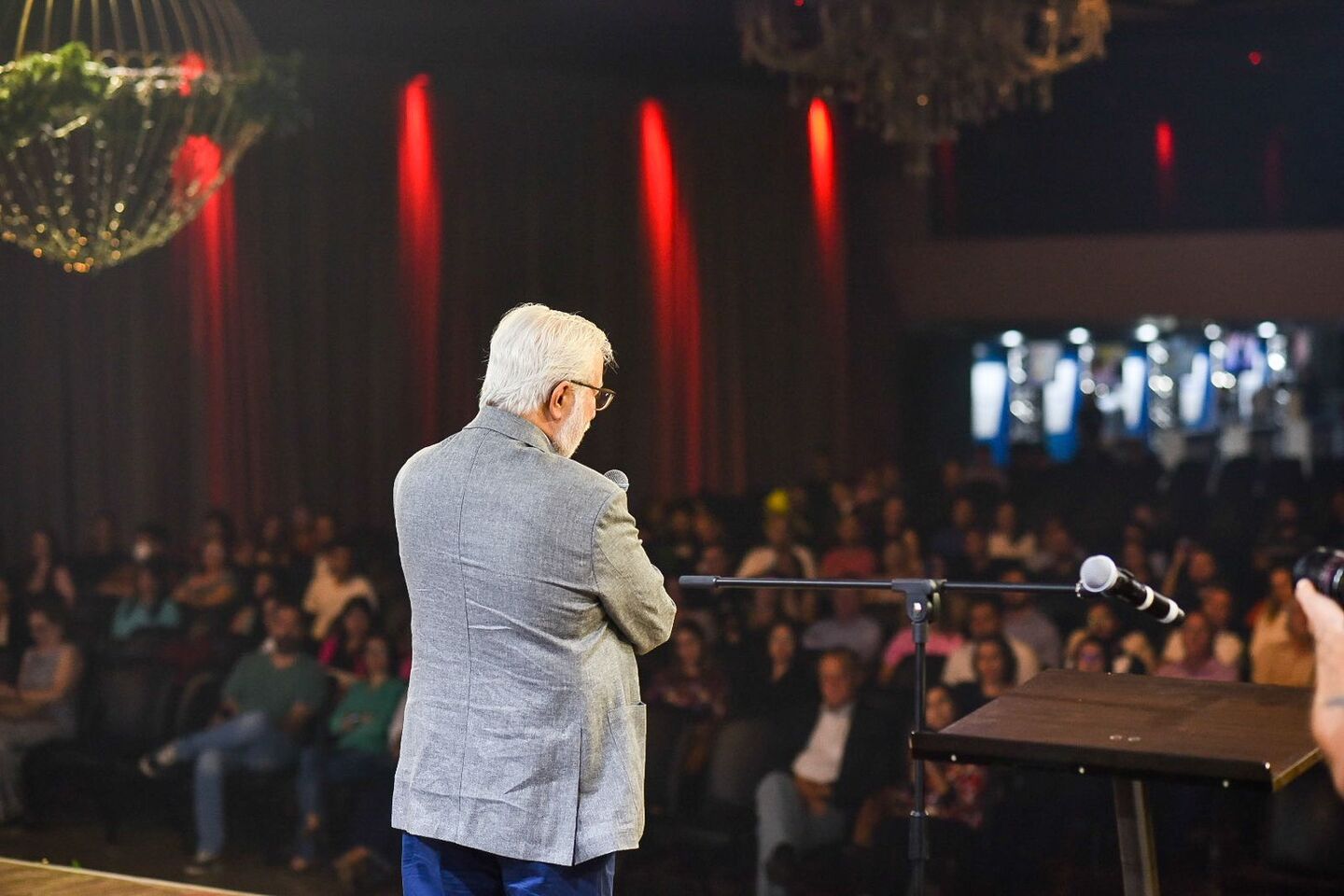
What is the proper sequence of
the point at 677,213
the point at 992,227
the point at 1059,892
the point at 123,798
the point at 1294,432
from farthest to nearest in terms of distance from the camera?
the point at 677,213 < the point at 992,227 < the point at 1294,432 < the point at 123,798 < the point at 1059,892

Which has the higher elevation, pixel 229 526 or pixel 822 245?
pixel 822 245

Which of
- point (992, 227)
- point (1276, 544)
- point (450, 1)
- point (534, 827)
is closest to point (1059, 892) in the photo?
point (1276, 544)

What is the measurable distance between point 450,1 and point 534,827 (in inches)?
184

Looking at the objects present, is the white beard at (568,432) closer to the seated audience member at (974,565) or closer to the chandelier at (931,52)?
the chandelier at (931,52)

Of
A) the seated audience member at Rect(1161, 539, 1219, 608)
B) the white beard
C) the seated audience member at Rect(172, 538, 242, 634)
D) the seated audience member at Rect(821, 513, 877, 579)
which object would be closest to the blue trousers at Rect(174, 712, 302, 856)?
the seated audience member at Rect(172, 538, 242, 634)

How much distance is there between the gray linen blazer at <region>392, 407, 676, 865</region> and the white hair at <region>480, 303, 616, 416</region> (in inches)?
0.9

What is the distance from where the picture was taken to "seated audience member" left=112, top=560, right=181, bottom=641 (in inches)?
218

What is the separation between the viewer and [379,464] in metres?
6.58

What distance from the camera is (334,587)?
18.6ft

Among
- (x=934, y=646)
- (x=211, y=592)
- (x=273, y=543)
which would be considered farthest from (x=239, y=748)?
(x=934, y=646)

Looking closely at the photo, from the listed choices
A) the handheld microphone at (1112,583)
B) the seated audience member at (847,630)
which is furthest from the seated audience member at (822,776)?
the handheld microphone at (1112,583)

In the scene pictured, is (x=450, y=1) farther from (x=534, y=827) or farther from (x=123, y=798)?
(x=534, y=827)

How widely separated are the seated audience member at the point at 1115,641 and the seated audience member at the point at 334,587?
2.41 metres

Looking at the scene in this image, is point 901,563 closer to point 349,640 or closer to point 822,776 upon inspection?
point 822,776
